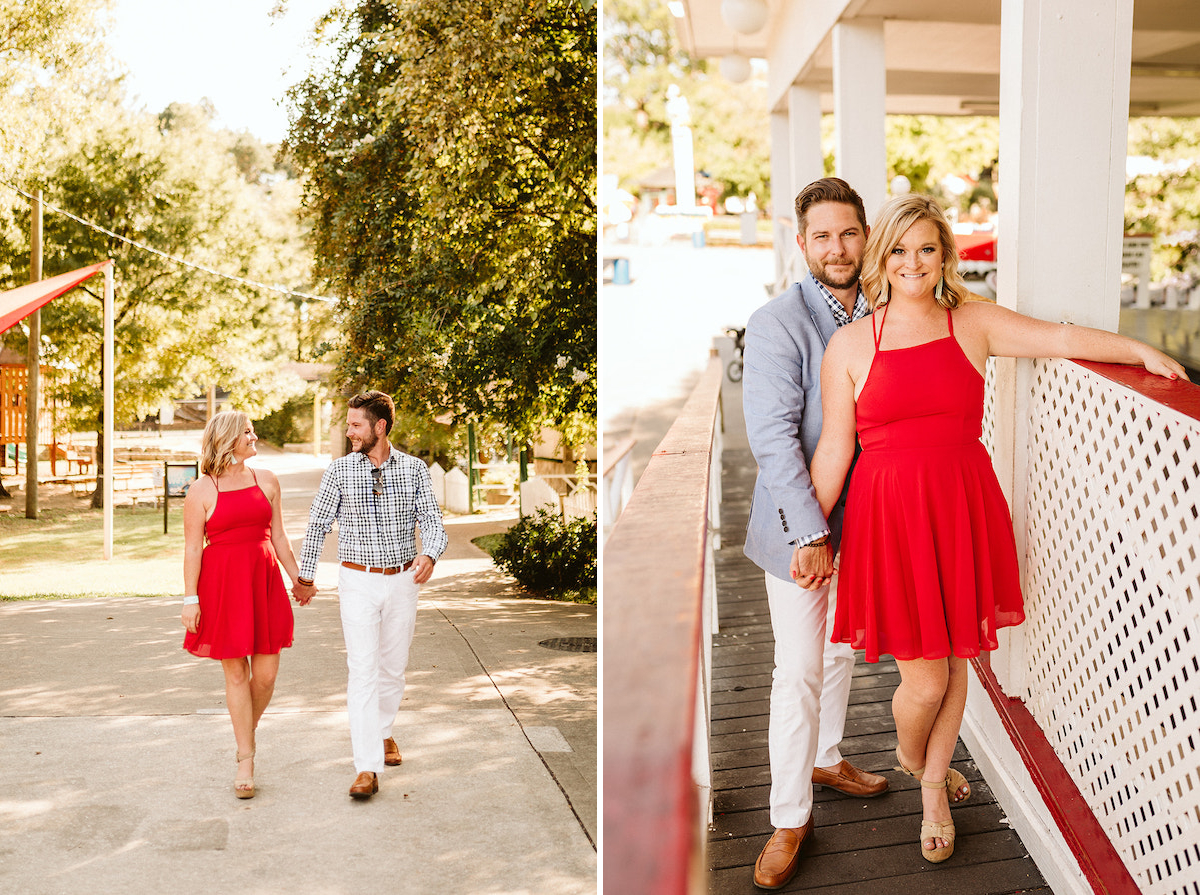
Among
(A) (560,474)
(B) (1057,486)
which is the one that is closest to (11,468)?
(A) (560,474)

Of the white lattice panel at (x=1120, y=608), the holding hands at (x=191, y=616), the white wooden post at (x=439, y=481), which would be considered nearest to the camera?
the white lattice panel at (x=1120, y=608)

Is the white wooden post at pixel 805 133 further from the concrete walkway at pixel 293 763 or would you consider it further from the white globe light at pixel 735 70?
the concrete walkway at pixel 293 763

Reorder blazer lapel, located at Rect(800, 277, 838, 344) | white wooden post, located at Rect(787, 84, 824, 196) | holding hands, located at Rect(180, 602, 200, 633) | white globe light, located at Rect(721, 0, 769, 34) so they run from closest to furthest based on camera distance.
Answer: blazer lapel, located at Rect(800, 277, 838, 344) < holding hands, located at Rect(180, 602, 200, 633) < white globe light, located at Rect(721, 0, 769, 34) < white wooden post, located at Rect(787, 84, 824, 196)

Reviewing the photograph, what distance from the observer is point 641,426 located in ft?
34.1

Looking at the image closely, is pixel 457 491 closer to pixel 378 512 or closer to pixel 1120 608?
pixel 378 512

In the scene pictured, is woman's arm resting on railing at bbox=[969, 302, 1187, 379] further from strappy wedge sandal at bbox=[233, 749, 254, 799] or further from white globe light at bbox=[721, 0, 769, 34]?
white globe light at bbox=[721, 0, 769, 34]

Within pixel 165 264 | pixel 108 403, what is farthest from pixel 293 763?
pixel 165 264

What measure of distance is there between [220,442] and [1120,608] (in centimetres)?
234

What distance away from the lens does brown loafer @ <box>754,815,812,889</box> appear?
2473mm

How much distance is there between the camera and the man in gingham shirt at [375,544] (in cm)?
286

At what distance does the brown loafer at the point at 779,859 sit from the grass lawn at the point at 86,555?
1.81 metres

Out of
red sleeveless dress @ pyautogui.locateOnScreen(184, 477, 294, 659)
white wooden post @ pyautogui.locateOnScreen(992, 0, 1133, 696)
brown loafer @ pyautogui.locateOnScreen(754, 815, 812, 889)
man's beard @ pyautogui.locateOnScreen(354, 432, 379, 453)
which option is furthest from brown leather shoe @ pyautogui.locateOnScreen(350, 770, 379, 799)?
white wooden post @ pyautogui.locateOnScreen(992, 0, 1133, 696)

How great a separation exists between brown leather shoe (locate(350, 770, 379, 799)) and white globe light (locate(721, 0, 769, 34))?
4.84 m

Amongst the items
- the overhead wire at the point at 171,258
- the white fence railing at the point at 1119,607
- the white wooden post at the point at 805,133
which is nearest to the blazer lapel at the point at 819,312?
the white fence railing at the point at 1119,607
